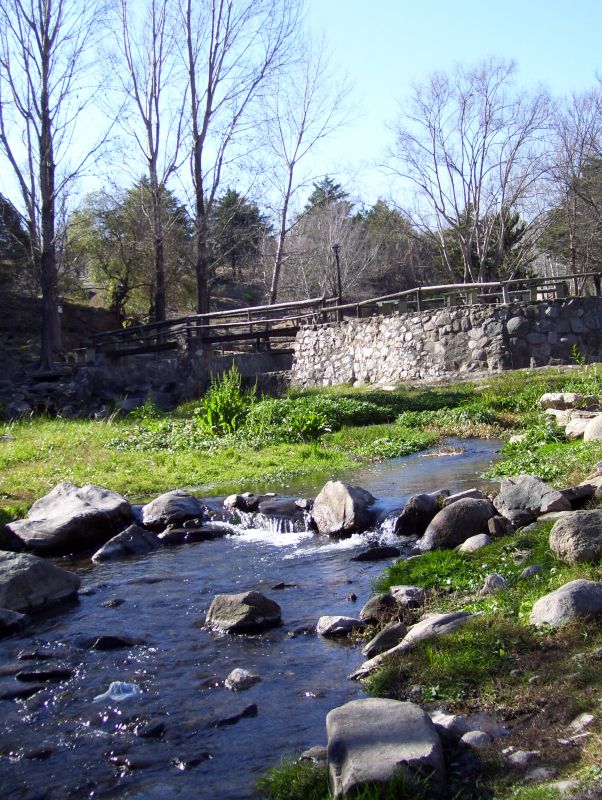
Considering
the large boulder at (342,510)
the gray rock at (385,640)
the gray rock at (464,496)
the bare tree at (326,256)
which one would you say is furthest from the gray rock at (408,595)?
the bare tree at (326,256)

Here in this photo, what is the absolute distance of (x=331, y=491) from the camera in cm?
935

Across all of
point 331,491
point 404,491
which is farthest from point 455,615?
point 404,491

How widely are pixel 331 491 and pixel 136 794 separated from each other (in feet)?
18.5

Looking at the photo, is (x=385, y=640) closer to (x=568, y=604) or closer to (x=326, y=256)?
(x=568, y=604)

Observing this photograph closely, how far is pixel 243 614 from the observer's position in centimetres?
605

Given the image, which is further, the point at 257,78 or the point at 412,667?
the point at 257,78

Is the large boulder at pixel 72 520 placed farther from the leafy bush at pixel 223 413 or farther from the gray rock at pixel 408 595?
the leafy bush at pixel 223 413

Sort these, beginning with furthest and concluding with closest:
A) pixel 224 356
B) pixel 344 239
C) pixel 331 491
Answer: pixel 344 239, pixel 224 356, pixel 331 491

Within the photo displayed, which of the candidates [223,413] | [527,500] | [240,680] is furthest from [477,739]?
[223,413]

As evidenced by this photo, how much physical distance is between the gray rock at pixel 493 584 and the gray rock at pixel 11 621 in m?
3.48

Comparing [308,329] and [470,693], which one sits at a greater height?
[308,329]

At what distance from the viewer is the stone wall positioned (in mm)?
21938

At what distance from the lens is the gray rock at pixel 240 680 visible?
16.5ft

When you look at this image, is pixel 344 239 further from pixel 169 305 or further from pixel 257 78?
pixel 257 78
